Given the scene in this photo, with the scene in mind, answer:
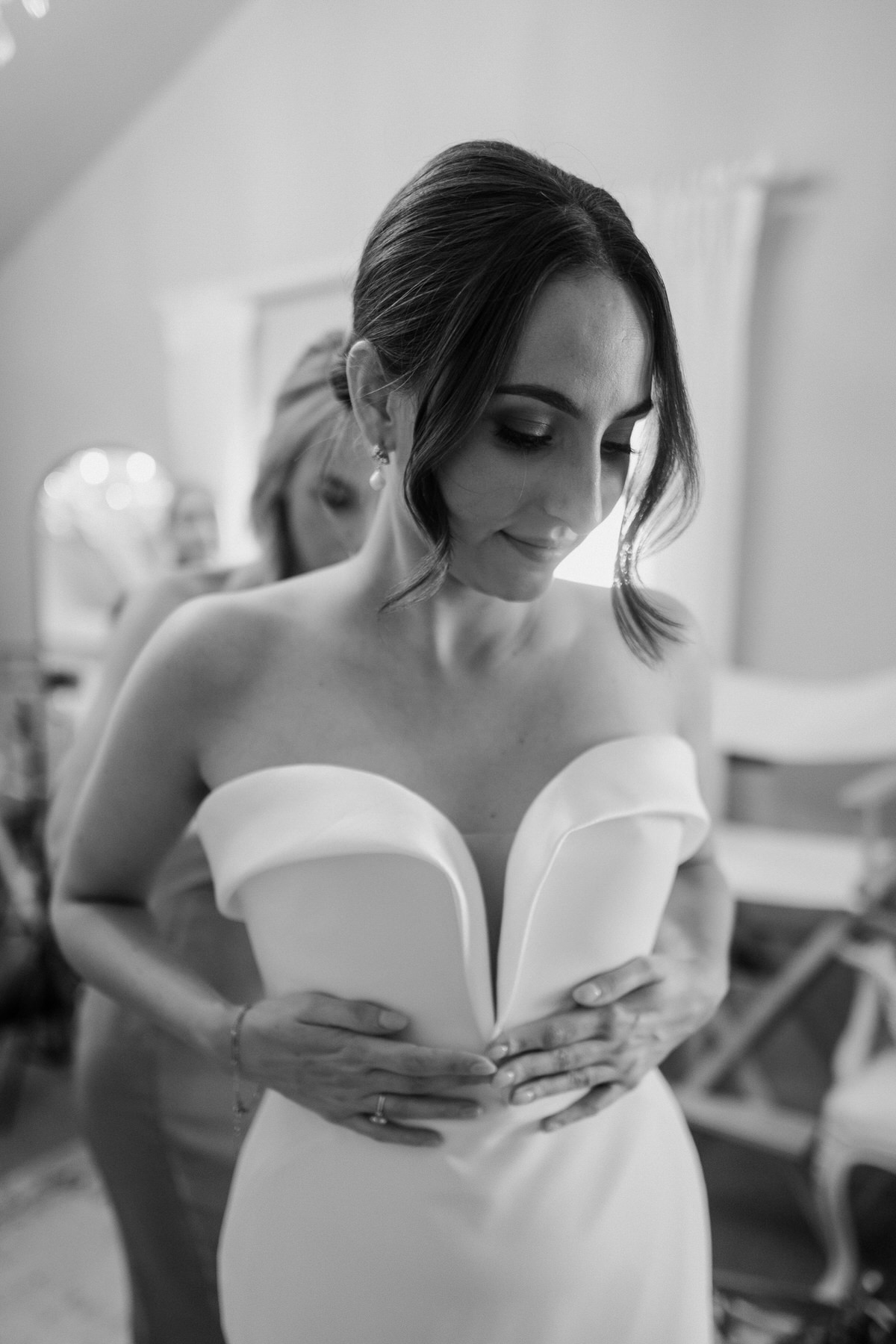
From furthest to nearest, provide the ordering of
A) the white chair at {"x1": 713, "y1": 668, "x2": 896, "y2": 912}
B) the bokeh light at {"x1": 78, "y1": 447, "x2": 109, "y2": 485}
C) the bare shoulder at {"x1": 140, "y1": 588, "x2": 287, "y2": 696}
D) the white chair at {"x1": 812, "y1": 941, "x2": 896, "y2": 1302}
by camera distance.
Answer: the bokeh light at {"x1": 78, "y1": 447, "x2": 109, "y2": 485}
the white chair at {"x1": 713, "y1": 668, "x2": 896, "y2": 912}
the white chair at {"x1": 812, "y1": 941, "x2": 896, "y2": 1302}
the bare shoulder at {"x1": 140, "y1": 588, "x2": 287, "y2": 696}

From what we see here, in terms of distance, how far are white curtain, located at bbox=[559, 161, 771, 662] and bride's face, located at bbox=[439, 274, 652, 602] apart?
8.87 feet

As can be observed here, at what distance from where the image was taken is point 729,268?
3.45m

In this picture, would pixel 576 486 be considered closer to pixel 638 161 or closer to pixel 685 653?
pixel 685 653

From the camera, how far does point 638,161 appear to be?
3.72 metres

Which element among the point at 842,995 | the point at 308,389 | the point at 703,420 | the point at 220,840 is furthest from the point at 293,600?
the point at 842,995

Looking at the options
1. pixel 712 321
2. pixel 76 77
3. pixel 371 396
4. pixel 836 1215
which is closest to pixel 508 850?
pixel 371 396

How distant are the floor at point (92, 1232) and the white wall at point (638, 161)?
5.03 feet

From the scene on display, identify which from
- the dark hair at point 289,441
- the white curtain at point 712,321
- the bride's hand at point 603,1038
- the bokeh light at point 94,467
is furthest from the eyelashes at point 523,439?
the bokeh light at point 94,467

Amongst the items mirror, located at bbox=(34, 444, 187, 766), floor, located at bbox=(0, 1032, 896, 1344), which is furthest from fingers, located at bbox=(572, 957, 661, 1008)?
mirror, located at bbox=(34, 444, 187, 766)

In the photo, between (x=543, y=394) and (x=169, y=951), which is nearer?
(x=543, y=394)

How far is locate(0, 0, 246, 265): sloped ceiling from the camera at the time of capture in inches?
174

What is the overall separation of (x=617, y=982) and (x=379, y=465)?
1.55 ft

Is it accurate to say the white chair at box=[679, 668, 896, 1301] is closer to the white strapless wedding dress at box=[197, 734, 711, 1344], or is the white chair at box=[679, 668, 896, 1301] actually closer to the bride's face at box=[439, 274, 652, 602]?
the white strapless wedding dress at box=[197, 734, 711, 1344]

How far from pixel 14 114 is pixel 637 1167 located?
16.6 ft
